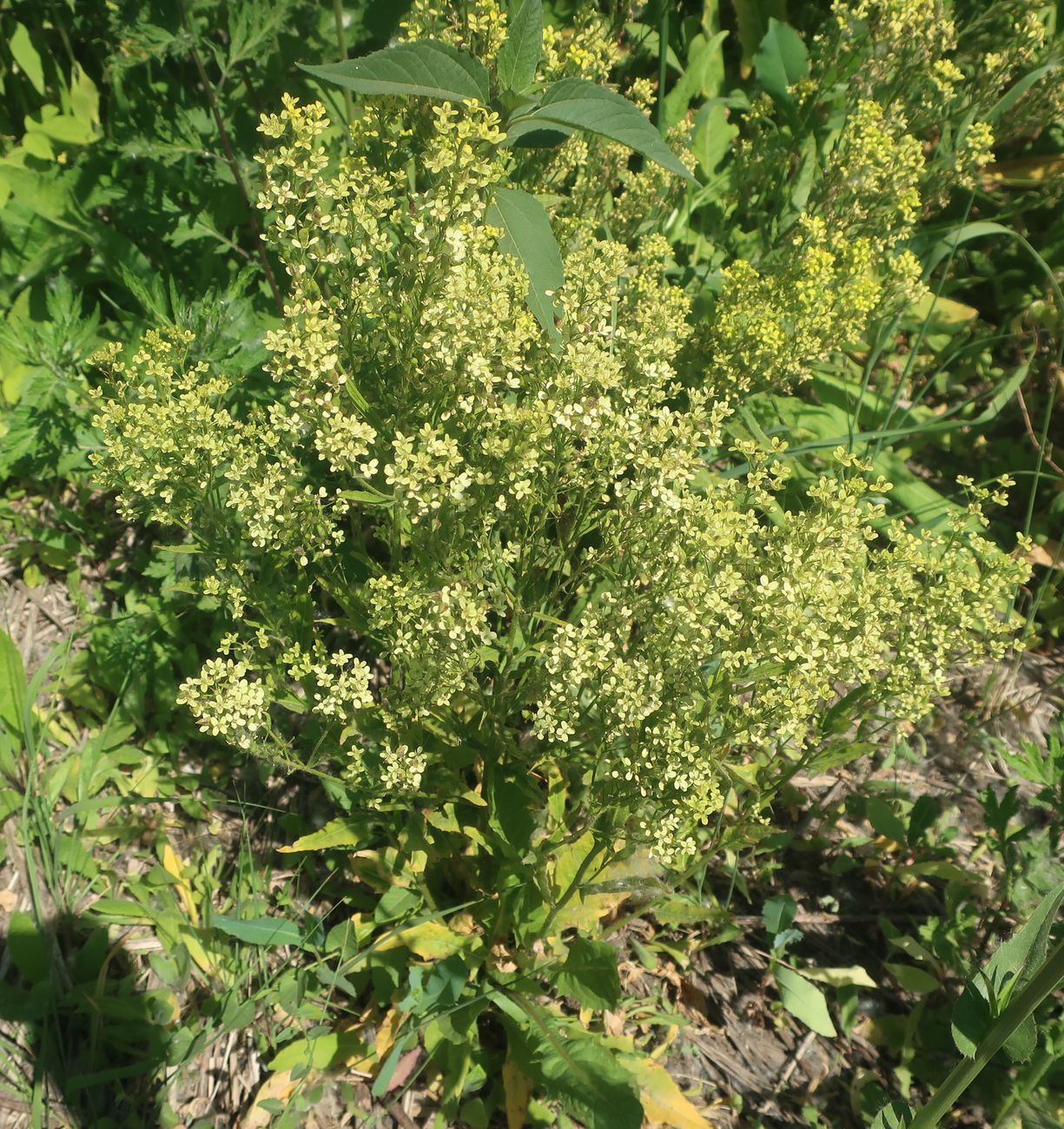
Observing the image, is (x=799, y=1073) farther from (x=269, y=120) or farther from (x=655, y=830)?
(x=269, y=120)

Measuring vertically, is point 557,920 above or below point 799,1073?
above

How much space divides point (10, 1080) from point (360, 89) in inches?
108

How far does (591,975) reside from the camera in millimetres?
2299

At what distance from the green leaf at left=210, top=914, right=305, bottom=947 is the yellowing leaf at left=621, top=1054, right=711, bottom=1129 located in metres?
1.01

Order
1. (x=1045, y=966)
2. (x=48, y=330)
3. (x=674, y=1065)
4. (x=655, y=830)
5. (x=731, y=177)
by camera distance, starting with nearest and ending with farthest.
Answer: (x=1045, y=966), (x=655, y=830), (x=674, y=1065), (x=48, y=330), (x=731, y=177)

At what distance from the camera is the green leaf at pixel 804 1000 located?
8.71 ft

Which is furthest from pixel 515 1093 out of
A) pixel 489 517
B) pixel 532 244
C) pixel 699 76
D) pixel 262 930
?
pixel 699 76

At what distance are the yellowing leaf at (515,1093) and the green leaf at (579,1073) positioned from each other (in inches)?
1.5

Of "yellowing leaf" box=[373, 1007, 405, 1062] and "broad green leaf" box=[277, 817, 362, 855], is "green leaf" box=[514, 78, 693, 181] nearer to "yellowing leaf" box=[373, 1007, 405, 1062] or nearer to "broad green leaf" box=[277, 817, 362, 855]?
"broad green leaf" box=[277, 817, 362, 855]

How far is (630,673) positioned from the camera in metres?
1.83

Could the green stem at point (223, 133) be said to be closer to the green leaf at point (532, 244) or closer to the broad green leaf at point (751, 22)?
the green leaf at point (532, 244)

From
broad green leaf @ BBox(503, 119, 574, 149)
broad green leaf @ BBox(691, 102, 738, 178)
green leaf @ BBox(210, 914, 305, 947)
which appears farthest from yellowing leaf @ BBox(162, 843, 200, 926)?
broad green leaf @ BBox(691, 102, 738, 178)

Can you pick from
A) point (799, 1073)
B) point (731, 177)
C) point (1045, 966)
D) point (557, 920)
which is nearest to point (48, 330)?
point (557, 920)

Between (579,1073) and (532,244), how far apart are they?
2.02 metres
